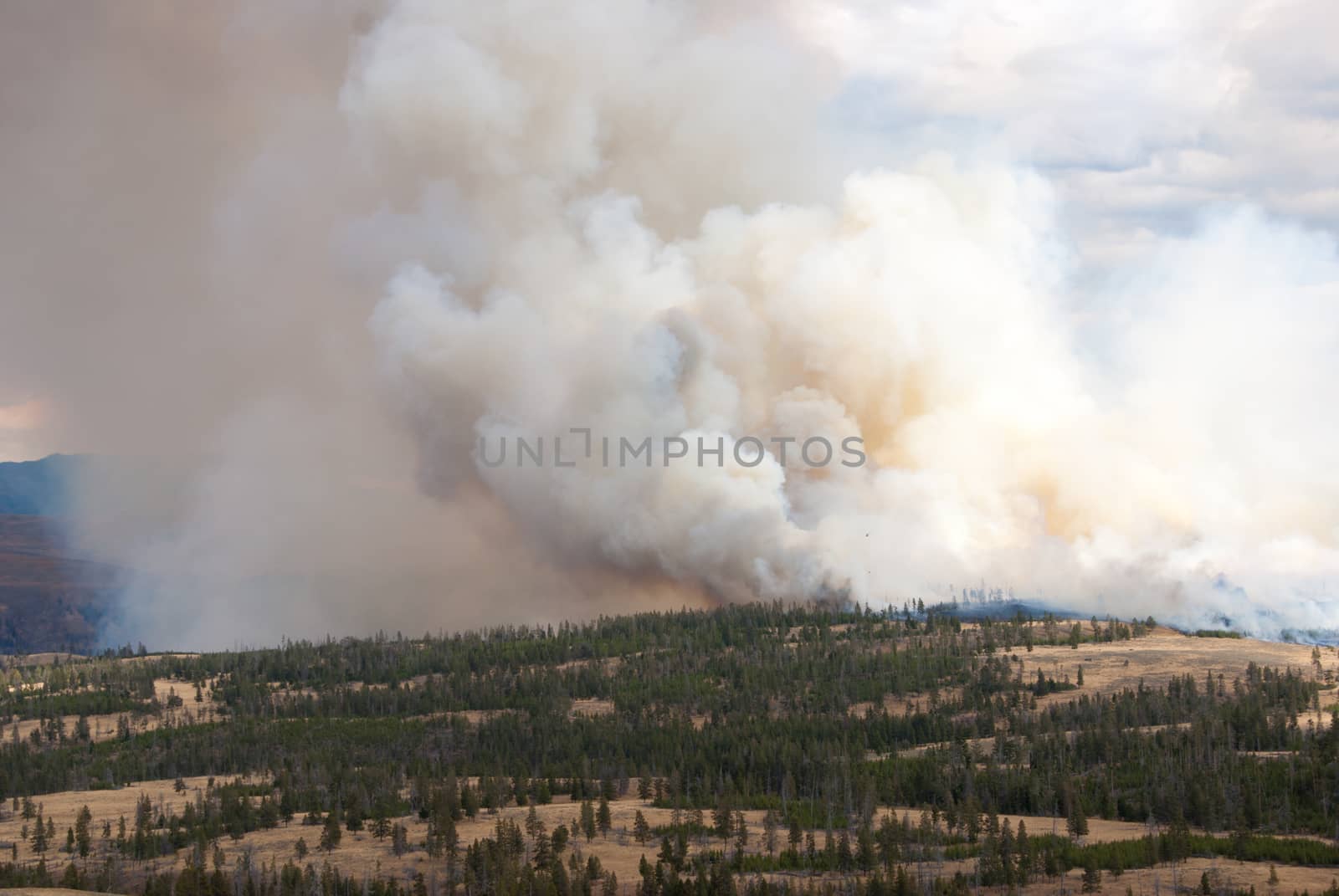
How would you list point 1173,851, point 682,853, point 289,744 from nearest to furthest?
point 1173,851 → point 682,853 → point 289,744

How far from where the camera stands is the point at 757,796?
150 metres

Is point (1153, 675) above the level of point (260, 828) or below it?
above

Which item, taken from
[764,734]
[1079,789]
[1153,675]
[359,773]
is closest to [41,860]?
[359,773]

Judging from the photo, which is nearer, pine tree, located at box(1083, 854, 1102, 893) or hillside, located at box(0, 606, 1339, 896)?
pine tree, located at box(1083, 854, 1102, 893)

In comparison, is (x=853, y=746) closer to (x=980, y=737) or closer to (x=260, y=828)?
(x=980, y=737)

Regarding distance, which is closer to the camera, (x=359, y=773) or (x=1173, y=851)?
(x=1173, y=851)

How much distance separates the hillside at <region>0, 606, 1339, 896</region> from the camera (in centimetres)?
11406

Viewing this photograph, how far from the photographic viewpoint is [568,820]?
13750 centimetres

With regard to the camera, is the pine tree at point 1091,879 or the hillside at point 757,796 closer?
the pine tree at point 1091,879

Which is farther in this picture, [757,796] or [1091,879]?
[757,796]

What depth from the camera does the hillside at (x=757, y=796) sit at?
114m

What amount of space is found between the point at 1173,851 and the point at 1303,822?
1707cm

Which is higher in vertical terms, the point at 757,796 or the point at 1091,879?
the point at 757,796

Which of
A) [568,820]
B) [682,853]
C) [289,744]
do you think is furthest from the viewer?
[289,744]
